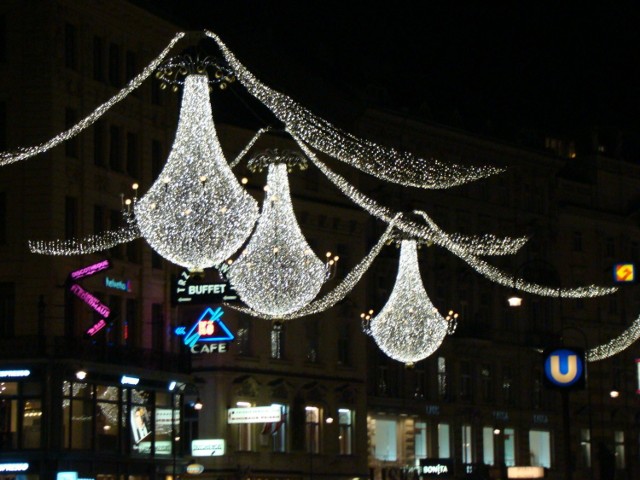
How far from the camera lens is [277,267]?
46.6 m

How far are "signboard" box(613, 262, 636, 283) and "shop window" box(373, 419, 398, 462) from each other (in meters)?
39.1

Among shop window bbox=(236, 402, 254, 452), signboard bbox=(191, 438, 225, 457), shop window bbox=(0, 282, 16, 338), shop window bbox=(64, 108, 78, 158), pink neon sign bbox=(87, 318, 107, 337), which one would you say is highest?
shop window bbox=(64, 108, 78, 158)

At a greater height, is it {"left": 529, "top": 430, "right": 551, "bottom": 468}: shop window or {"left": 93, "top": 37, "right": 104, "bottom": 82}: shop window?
{"left": 93, "top": 37, "right": 104, "bottom": 82}: shop window

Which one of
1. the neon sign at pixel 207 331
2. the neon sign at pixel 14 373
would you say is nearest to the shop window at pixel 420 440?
the neon sign at pixel 207 331

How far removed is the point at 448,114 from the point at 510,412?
50.0 ft

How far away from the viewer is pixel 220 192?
36.9 metres

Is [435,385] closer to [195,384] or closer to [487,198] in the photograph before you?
[487,198]

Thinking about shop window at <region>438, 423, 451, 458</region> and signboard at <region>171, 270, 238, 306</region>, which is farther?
shop window at <region>438, 423, 451, 458</region>

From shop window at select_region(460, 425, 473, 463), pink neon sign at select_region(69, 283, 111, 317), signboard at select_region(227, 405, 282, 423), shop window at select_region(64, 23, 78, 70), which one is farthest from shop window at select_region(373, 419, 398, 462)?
shop window at select_region(64, 23, 78, 70)

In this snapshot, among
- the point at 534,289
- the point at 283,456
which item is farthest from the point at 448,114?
the point at 283,456

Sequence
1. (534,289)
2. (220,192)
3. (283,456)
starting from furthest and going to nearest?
(534,289) < (283,456) < (220,192)

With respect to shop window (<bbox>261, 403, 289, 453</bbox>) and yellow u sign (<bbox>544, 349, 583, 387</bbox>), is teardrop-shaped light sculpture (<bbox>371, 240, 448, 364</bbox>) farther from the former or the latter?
yellow u sign (<bbox>544, 349, 583, 387</bbox>)

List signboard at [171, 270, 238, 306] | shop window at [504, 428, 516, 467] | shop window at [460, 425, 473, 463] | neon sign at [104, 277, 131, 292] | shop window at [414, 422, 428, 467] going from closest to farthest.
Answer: signboard at [171, 270, 238, 306] < neon sign at [104, 277, 131, 292] < shop window at [414, 422, 428, 467] < shop window at [460, 425, 473, 463] < shop window at [504, 428, 516, 467]

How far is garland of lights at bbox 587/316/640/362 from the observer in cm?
8519
